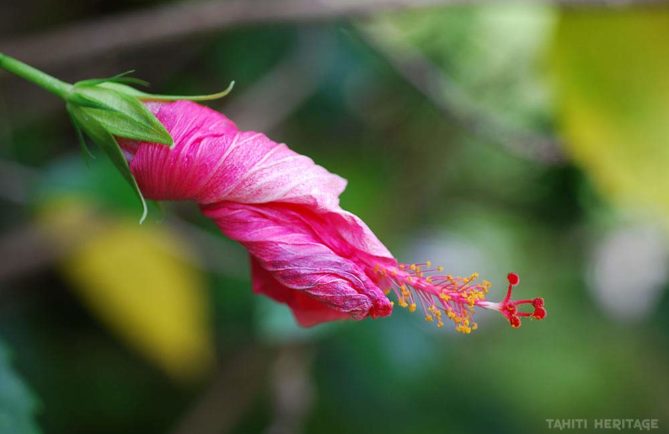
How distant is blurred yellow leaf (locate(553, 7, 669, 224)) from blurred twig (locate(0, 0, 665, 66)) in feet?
1.09

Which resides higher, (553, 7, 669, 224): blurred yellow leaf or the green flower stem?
(553, 7, 669, 224): blurred yellow leaf

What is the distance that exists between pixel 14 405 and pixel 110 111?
283 millimetres

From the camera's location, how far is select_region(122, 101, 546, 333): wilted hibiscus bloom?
61 cm

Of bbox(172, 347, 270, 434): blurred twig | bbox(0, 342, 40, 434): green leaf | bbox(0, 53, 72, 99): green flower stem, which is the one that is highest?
bbox(0, 53, 72, 99): green flower stem

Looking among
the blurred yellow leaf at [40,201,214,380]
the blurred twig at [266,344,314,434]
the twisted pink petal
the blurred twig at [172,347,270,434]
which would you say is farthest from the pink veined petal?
the blurred twig at [172,347,270,434]

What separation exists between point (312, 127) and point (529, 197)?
1.74ft

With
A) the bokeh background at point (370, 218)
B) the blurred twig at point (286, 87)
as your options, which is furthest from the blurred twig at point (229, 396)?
the blurred twig at point (286, 87)

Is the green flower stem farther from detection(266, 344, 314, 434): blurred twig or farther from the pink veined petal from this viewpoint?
detection(266, 344, 314, 434): blurred twig

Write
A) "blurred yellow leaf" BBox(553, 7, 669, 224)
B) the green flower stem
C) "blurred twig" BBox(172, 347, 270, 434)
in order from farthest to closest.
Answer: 1. "blurred twig" BBox(172, 347, 270, 434)
2. "blurred yellow leaf" BBox(553, 7, 669, 224)
3. the green flower stem

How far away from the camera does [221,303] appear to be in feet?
5.38

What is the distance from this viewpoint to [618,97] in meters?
1.41

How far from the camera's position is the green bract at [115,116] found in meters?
0.61

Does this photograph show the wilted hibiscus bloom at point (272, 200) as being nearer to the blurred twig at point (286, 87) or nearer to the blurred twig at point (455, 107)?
the blurred twig at point (455, 107)

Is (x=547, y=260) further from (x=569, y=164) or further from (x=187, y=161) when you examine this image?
(x=187, y=161)
